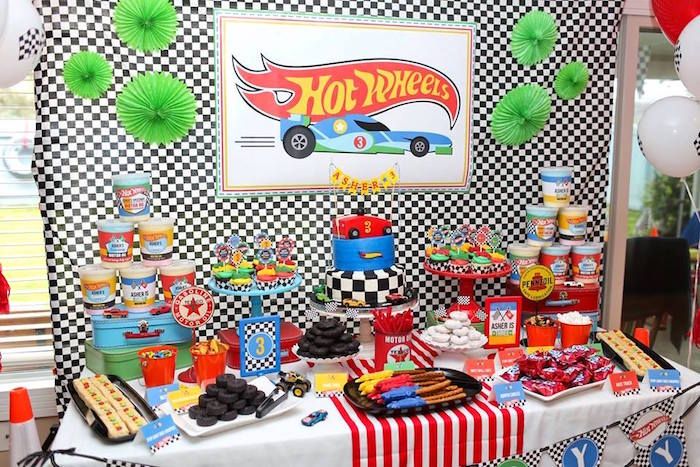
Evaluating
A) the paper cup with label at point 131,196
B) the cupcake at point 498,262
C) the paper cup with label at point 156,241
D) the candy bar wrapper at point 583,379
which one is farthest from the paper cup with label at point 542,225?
the paper cup with label at point 131,196

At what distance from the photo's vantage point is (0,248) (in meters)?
3.28

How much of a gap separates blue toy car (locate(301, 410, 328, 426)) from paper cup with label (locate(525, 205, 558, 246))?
1541mm

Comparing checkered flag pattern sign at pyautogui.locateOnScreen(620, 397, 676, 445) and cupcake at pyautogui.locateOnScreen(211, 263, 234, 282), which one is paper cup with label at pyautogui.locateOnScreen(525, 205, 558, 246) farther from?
cupcake at pyautogui.locateOnScreen(211, 263, 234, 282)

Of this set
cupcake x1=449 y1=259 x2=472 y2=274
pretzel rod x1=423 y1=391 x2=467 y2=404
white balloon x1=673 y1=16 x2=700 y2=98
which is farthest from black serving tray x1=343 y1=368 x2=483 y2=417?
white balloon x1=673 y1=16 x2=700 y2=98

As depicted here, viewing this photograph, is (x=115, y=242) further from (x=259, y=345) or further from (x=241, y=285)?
(x=259, y=345)

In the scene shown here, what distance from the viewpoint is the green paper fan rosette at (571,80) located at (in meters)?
A: 3.52

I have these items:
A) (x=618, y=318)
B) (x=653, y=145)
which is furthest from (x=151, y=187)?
(x=618, y=318)

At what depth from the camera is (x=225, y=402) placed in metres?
2.31

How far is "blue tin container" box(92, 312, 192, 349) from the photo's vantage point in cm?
276

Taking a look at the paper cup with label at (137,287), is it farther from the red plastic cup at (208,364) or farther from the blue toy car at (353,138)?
the blue toy car at (353,138)

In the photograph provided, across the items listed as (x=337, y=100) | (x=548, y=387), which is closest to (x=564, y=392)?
(x=548, y=387)

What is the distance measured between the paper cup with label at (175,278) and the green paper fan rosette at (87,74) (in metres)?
0.85

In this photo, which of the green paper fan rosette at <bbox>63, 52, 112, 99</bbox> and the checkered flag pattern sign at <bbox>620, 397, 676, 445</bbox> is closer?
the checkered flag pattern sign at <bbox>620, 397, 676, 445</bbox>

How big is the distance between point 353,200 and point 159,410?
1452 millimetres
